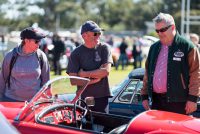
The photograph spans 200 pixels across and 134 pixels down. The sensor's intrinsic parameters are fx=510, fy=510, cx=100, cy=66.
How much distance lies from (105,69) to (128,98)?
0.82m

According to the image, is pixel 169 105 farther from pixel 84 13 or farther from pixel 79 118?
pixel 84 13

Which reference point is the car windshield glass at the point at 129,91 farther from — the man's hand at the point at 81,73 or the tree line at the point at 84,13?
the tree line at the point at 84,13

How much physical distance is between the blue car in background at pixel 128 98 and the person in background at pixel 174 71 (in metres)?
1.09

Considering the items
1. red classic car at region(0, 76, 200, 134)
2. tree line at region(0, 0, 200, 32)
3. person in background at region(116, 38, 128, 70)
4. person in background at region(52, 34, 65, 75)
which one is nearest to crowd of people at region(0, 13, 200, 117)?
red classic car at region(0, 76, 200, 134)

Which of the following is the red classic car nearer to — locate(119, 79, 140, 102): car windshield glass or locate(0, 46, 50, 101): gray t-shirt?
locate(0, 46, 50, 101): gray t-shirt

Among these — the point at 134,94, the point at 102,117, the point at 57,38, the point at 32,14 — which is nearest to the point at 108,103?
the point at 134,94

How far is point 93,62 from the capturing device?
614 centimetres

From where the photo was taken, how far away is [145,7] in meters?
96.2

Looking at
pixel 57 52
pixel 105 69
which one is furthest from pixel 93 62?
pixel 57 52

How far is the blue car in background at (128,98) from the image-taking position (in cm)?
663

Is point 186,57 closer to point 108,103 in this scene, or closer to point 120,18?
point 108,103

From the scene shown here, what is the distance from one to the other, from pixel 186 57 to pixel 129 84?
5.04 feet

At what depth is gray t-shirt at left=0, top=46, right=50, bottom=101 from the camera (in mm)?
5945

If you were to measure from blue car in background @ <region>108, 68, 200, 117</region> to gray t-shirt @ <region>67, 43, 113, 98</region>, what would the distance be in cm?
56
